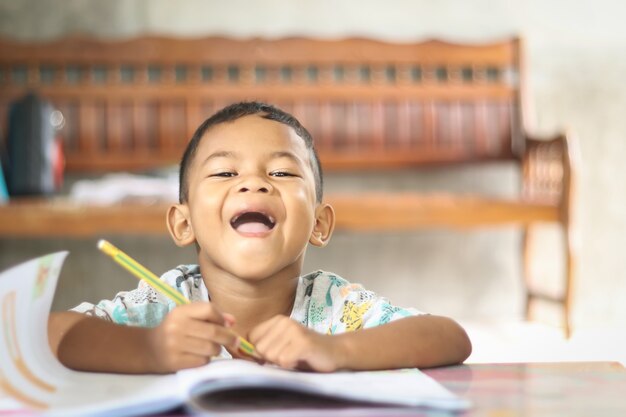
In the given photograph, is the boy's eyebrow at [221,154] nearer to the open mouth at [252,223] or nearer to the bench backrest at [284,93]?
the open mouth at [252,223]

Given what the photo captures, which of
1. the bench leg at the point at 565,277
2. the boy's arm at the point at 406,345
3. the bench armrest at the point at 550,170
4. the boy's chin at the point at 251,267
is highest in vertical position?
the boy's chin at the point at 251,267

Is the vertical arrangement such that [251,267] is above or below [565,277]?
above

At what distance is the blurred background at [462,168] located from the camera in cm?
248

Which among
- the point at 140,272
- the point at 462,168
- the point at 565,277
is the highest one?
the point at 140,272

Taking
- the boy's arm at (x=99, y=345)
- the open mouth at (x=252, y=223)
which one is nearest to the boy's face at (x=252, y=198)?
the open mouth at (x=252, y=223)

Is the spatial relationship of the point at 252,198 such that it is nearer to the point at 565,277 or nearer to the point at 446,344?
the point at 446,344

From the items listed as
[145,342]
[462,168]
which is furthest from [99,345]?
[462,168]

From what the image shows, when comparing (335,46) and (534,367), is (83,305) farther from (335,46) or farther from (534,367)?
(335,46)

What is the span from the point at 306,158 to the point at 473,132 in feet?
5.96

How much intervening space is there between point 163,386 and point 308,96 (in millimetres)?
2024

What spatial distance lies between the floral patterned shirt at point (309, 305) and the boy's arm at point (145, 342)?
0.08 metres

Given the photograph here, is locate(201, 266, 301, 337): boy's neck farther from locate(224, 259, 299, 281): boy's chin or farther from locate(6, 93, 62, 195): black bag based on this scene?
locate(6, 93, 62, 195): black bag

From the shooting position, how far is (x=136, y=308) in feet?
2.44

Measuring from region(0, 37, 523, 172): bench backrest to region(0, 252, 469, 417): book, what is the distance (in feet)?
6.26
